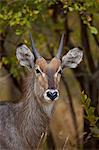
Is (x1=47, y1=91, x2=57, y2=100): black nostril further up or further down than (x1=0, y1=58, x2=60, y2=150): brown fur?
further up

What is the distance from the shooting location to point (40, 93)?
9.88 m

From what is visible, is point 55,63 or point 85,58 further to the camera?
point 85,58

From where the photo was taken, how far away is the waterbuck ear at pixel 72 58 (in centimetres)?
1053

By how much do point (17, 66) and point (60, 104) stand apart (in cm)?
849

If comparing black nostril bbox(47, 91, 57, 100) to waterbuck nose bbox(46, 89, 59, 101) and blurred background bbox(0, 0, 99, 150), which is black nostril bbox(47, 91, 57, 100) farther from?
blurred background bbox(0, 0, 99, 150)

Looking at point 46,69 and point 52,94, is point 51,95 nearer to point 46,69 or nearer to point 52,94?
point 52,94

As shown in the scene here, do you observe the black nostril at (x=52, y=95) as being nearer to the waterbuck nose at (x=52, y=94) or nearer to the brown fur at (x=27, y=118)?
the waterbuck nose at (x=52, y=94)

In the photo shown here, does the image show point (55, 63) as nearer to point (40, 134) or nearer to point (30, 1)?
point (40, 134)

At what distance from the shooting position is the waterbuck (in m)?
9.92

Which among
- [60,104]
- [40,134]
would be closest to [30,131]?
[40,134]

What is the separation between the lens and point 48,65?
9.95m

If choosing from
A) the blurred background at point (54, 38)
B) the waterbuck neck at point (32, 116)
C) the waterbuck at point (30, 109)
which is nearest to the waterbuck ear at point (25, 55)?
the waterbuck at point (30, 109)

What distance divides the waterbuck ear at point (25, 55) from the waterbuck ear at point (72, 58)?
540 millimetres

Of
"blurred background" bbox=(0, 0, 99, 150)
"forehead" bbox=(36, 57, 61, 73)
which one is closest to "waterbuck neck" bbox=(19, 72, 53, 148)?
"forehead" bbox=(36, 57, 61, 73)
